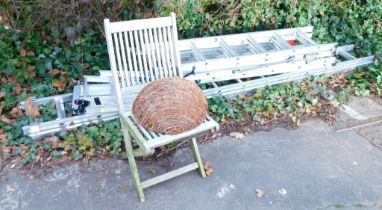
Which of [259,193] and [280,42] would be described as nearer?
[259,193]

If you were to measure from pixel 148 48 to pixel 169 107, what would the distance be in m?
0.68

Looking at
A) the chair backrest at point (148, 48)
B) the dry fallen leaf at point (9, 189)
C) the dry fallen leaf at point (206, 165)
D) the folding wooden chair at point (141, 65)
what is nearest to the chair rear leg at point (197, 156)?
the folding wooden chair at point (141, 65)

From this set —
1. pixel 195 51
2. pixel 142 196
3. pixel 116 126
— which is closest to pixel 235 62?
pixel 195 51

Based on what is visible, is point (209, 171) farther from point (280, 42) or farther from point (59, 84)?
point (280, 42)

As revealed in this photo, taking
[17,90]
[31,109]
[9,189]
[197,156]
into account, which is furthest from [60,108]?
[197,156]

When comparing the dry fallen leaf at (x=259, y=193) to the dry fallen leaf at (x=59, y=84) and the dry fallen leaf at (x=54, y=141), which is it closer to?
the dry fallen leaf at (x=54, y=141)

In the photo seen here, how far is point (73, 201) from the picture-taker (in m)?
2.74

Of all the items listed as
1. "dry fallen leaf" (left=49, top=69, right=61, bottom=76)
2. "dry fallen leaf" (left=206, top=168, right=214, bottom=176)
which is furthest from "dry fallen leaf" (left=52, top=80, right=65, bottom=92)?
"dry fallen leaf" (left=206, top=168, right=214, bottom=176)

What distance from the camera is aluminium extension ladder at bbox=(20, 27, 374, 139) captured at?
3373mm

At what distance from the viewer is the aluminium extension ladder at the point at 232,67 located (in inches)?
133

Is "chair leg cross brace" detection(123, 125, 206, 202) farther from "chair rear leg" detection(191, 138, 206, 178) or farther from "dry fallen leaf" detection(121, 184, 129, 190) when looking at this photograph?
→ "dry fallen leaf" detection(121, 184, 129, 190)

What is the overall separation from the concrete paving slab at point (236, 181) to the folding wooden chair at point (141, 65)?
0.18 m

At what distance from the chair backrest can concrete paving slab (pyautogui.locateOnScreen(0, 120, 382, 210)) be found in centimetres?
81

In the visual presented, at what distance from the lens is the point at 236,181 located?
2988 millimetres
